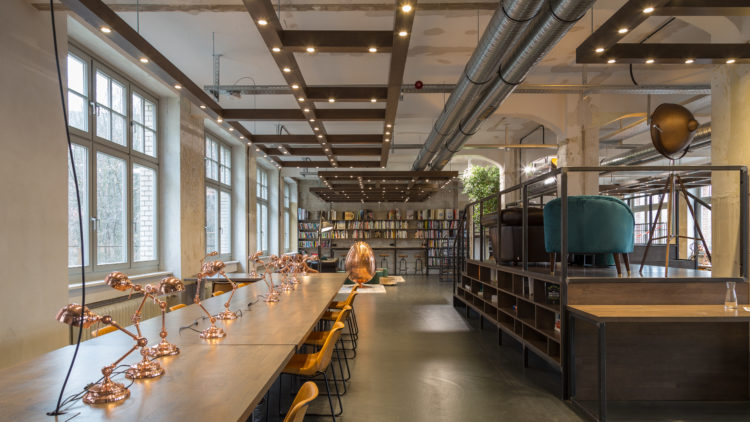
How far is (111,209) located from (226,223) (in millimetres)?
4329

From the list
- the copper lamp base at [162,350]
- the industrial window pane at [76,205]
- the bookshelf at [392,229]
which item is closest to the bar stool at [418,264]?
the bookshelf at [392,229]

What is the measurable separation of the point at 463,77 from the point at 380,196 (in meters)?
11.0

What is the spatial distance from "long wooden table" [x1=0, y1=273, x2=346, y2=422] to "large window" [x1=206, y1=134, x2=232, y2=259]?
6.20 metres

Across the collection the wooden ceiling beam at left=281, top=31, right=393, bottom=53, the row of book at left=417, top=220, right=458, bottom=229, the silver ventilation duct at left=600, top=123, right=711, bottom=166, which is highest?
the wooden ceiling beam at left=281, top=31, right=393, bottom=53

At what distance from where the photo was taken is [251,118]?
6.39 metres

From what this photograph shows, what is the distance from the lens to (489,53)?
384 cm

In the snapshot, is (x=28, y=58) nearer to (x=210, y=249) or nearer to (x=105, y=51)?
(x=105, y=51)

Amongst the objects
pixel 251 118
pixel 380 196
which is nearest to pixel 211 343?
pixel 251 118

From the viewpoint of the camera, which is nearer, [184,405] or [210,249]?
[184,405]

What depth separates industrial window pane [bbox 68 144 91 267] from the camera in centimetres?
496

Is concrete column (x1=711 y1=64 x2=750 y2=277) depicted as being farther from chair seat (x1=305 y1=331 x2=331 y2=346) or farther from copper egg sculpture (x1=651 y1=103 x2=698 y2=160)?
chair seat (x1=305 y1=331 x2=331 y2=346)

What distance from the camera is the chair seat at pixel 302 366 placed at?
3.05m

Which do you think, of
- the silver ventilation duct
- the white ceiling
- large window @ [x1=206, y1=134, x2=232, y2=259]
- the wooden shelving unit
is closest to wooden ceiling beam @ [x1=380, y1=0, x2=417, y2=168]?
the white ceiling

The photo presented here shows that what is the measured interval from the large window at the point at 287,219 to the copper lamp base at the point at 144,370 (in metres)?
14.7
